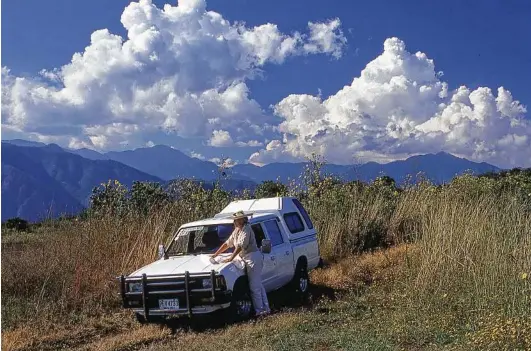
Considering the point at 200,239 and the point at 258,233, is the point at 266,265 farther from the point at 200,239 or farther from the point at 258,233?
the point at 200,239

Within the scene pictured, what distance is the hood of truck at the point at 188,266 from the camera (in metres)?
9.60

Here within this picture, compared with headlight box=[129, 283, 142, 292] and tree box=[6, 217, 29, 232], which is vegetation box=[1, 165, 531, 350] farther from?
tree box=[6, 217, 29, 232]

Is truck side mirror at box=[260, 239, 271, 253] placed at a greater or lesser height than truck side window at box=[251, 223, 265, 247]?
lesser

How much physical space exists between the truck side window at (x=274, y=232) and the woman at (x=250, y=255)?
53.0 inches

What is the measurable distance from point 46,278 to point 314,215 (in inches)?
326

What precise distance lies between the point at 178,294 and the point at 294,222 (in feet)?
12.7

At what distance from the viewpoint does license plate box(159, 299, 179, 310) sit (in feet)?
31.1

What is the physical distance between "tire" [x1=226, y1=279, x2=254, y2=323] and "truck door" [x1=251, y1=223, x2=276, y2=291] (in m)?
0.70

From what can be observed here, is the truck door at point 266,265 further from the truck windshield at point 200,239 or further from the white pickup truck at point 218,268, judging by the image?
the truck windshield at point 200,239

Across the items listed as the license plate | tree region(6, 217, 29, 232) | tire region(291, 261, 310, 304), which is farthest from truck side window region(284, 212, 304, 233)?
tree region(6, 217, 29, 232)

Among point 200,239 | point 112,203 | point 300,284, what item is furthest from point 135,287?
point 112,203

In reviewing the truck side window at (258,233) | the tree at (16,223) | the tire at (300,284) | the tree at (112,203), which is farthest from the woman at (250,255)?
the tree at (16,223)

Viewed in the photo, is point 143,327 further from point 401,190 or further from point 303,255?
point 401,190

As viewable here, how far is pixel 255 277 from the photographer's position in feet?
32.6
